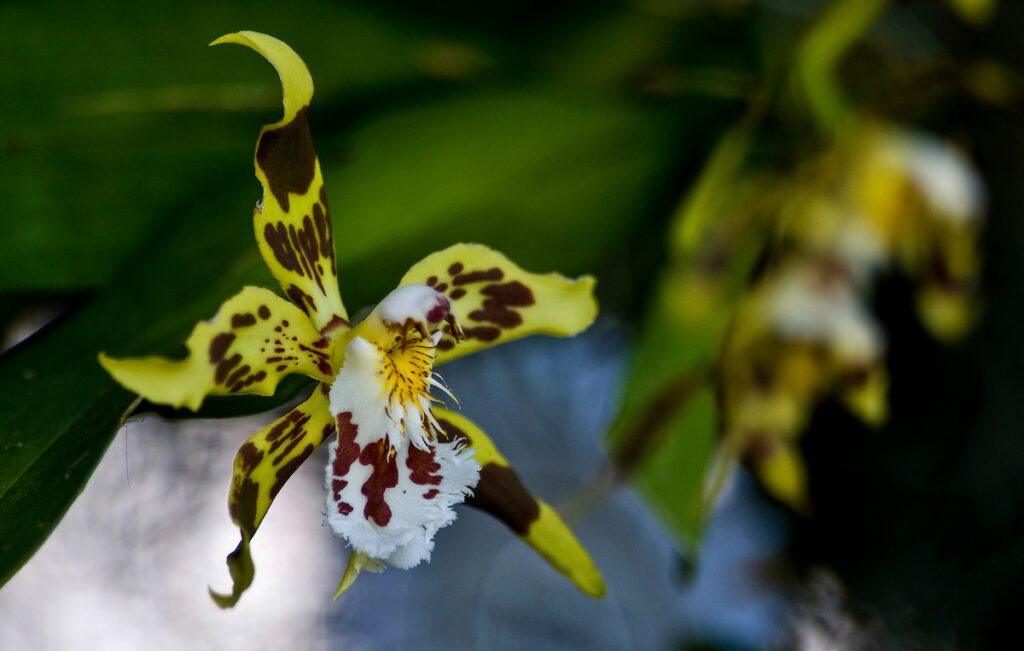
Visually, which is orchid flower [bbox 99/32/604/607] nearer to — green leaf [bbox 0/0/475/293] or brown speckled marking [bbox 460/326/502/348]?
brown speckled marking [bbox 460/326/502/348]

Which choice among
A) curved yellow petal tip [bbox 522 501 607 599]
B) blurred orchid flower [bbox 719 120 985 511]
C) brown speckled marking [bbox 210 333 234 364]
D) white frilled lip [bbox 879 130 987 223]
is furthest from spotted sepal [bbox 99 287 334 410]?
white frilled lip [bbox 879 130 987 223]

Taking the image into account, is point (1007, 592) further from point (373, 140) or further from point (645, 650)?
point (373, 140)

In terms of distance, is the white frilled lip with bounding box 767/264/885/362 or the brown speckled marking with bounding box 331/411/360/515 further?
the white frilled lip with bounding box 767/264/885/362

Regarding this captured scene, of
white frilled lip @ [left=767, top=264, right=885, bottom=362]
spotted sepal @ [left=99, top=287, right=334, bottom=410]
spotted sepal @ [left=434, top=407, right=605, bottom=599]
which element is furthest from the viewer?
white frilled lip @ [left=767, top=264, right=885, bottom=362]

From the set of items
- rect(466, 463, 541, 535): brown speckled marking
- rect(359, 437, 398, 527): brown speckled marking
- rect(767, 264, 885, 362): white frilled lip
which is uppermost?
rect(359, 437, 398, 527): brown speckled marking

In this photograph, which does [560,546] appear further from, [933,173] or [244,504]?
[933,173]

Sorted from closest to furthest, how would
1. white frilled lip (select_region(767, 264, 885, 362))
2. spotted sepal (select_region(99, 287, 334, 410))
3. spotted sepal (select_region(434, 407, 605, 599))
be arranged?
1. spotted sepal (select_region(99, 287, 334, 410))
2. spotted sepal (select_region(434, 407, 605, 599))
3. white frilled lip (select_region(767, 264, 885, 362))

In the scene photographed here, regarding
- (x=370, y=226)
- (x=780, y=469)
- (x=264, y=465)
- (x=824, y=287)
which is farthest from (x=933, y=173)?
(x=264, y=465)

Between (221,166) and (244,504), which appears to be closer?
(244,504)
